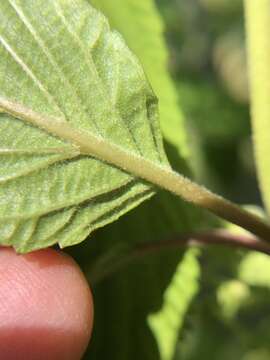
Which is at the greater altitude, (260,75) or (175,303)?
(260,75)

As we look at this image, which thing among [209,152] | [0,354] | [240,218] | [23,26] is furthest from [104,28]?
[209,152]

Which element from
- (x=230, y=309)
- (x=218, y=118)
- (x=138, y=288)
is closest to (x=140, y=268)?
(x=138, y=288)

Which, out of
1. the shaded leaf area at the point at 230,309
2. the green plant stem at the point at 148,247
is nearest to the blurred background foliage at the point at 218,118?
the shaded leaf area at the point at 230,309

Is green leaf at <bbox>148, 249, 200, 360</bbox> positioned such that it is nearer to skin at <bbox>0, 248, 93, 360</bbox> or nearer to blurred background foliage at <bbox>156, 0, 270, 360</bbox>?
skin at <bbox>0, 248, 93, 360</bbox>

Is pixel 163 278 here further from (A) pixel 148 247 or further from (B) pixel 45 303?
(B) pixel 45 303

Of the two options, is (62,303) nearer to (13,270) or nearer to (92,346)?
(13,270)

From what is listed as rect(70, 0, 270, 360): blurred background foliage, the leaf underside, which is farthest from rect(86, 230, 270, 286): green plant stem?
the leaf underside
